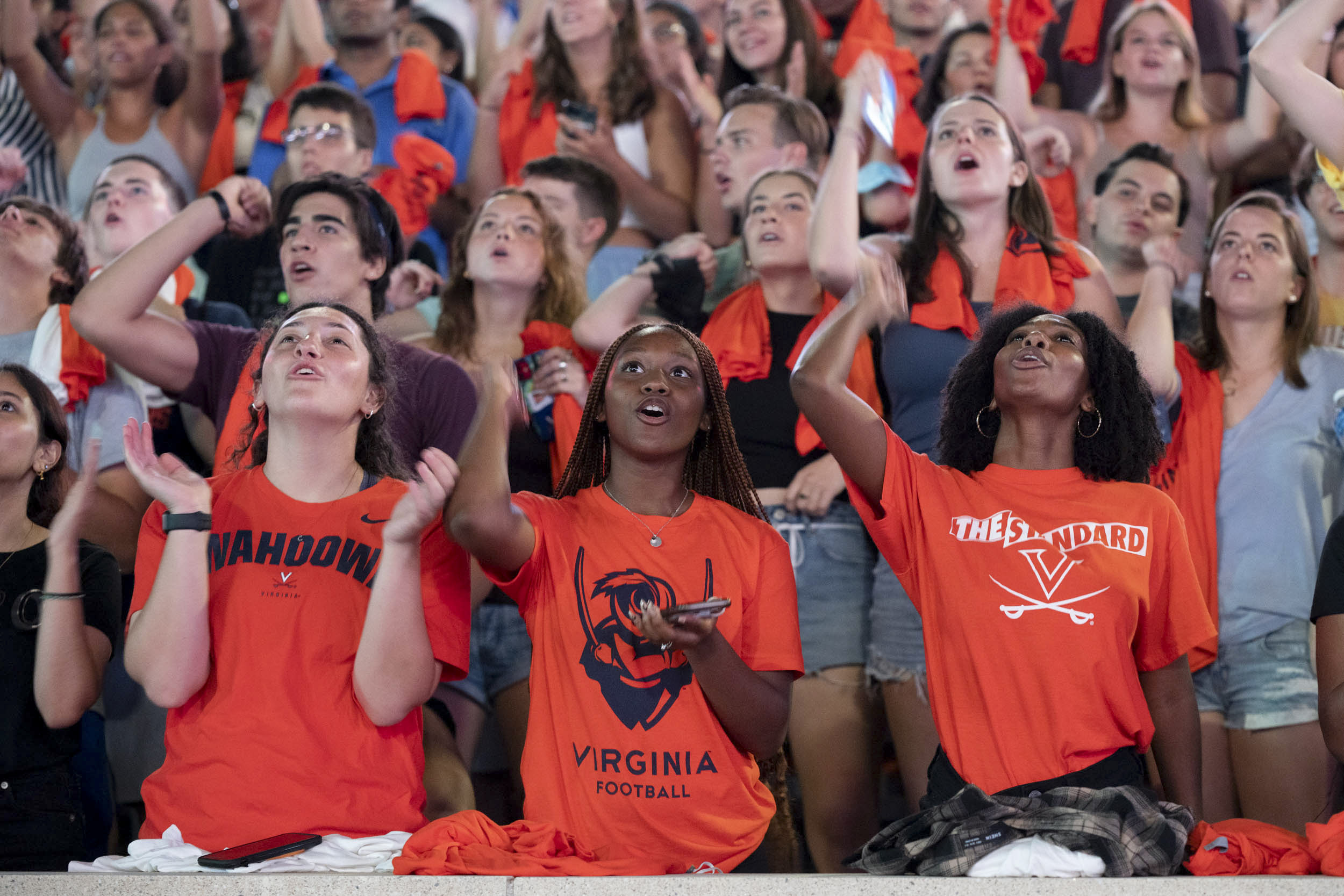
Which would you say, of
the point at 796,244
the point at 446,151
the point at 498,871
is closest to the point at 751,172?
the point at 796,244

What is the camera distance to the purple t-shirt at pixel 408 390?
3.49 meters

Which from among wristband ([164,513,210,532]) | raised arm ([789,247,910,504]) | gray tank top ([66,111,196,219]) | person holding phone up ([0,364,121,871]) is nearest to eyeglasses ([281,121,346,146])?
gray tank top ([66,111,196,219])

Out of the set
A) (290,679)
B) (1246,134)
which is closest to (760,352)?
(290,679)

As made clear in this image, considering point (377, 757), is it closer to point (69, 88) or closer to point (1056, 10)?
point (69, 88)

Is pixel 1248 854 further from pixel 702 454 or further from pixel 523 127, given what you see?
pixel 523 127

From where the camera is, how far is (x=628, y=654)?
271cm

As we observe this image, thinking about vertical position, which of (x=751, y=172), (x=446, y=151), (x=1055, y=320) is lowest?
(x=1055, y=320)

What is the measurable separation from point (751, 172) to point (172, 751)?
8.98 ft

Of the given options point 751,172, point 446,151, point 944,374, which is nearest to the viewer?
point 944,374

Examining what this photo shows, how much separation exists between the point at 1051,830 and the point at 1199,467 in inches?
59.5

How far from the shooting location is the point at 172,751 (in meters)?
2.69

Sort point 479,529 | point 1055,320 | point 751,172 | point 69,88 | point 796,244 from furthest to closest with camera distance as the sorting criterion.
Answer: point 69,88, point 751,172, point 796,244, point 1055,320, point 479,529

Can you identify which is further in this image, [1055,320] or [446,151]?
[446,151]

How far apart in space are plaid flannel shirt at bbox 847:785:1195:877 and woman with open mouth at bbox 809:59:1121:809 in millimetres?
772
